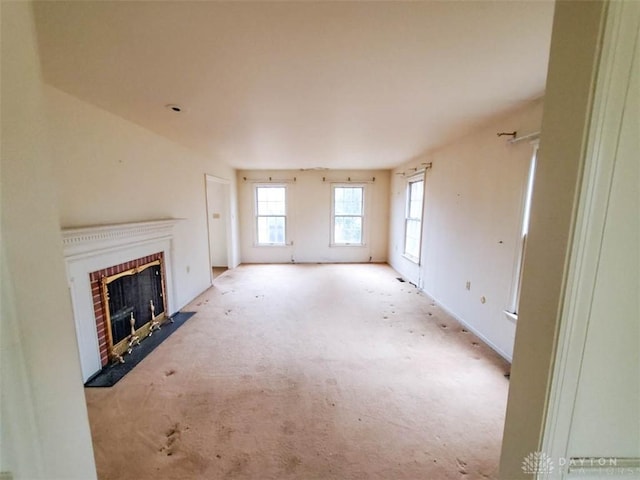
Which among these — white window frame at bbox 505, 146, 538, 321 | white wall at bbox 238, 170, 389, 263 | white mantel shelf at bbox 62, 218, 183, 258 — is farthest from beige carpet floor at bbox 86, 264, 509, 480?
white wall at bbox 238, 170, 389, 263

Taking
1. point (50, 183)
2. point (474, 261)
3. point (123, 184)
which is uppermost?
point (123, 184)

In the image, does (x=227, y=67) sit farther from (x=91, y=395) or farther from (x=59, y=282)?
(x=91, y=395)

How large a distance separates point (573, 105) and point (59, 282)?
1.20m

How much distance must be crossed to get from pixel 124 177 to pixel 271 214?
12.8ft

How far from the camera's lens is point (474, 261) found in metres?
3.03

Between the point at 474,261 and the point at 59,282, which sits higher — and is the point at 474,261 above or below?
below

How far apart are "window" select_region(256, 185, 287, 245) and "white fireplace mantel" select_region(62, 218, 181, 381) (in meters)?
3.74

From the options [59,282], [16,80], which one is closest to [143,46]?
[16,80]

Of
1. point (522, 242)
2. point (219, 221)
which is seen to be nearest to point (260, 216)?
point (219, 221)

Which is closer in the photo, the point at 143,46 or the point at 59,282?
the point at 59,282

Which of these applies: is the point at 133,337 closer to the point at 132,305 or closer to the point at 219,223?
the point at 132,305

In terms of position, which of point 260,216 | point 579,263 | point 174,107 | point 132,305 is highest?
point 174,107

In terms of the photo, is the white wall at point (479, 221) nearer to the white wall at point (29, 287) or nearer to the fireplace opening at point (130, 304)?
the white wall at point (29, 287)

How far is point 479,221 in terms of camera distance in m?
2.93
